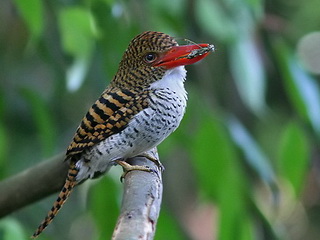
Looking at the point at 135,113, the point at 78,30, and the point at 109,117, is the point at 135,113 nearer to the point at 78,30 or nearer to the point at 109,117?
the point at 109,117

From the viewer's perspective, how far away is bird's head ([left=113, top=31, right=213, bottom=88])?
8.70 ft

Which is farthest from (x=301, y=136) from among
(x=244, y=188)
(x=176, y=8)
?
(x=176, y=8)

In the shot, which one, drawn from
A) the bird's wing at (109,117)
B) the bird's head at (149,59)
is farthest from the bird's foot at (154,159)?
the bird's head at (149,59)

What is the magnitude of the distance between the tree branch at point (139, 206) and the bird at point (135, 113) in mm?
209

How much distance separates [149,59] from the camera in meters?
2.74

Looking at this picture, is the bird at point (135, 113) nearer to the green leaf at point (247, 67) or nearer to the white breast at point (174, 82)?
the white breast at point (174, 82)

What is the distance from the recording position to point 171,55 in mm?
2662

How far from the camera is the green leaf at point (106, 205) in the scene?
313cm

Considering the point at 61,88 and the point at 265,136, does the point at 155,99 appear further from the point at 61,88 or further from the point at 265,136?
the point at 265,136

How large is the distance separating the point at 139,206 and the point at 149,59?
34.1 inches

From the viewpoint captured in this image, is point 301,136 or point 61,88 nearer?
point 301,136

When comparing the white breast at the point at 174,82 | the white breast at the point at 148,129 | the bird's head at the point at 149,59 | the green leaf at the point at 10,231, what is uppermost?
the bird's head at the point at 149,59

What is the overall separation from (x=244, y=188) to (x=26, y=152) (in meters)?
1.10

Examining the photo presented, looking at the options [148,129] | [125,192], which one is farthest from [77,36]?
[125,192]
